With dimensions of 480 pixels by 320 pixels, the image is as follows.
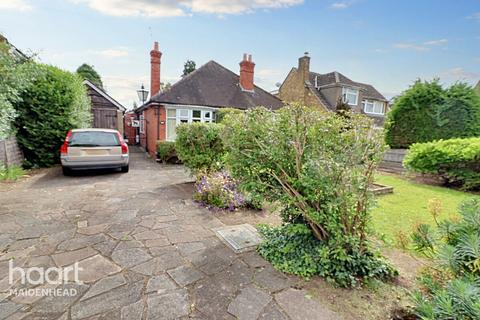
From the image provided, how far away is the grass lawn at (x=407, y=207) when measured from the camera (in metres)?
4.06

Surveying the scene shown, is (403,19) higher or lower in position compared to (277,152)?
higher

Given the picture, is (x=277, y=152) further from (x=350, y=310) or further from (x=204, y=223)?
(x=204, y=223)

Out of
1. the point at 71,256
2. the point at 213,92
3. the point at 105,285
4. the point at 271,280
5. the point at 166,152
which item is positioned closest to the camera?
the point at 105,285

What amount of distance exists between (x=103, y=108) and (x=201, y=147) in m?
12.8

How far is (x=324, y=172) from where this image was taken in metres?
2.45

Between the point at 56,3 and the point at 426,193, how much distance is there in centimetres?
1147

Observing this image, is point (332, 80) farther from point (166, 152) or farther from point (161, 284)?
point (161, 284)

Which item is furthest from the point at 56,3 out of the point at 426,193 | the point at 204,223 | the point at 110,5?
the point at 426,193

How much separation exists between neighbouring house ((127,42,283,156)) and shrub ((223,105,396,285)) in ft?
27.9

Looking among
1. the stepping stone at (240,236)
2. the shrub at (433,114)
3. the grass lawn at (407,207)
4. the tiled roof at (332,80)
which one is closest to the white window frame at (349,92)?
the tiled roof at (332,80)

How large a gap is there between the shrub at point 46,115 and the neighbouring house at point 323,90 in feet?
49.8

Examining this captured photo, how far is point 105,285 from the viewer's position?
226 cm

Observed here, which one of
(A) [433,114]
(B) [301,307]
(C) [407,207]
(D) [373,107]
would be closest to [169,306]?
(B) [301,307]

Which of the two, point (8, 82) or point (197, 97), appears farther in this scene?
point (197, 97)
